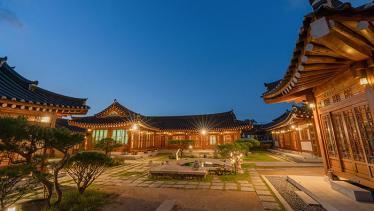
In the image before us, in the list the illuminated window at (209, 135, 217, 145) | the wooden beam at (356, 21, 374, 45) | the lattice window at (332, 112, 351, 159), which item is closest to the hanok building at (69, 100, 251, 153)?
the illuminated window at (209, 135, 217, 145)

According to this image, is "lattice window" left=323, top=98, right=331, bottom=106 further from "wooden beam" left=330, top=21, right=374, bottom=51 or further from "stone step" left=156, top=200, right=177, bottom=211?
"stone step" left=156, top=200, right=177, bottom=211

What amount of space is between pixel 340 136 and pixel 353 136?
0.62 meters

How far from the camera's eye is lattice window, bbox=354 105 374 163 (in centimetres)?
438

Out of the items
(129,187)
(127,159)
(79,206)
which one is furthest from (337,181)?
(127,159)

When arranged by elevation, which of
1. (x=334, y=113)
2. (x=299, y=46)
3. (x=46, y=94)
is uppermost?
(x=46, y=94)

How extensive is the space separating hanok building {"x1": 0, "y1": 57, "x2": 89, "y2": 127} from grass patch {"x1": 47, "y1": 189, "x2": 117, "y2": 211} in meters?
3.92

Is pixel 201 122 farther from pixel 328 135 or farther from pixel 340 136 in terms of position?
pixel 340 136

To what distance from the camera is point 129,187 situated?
7211 mm

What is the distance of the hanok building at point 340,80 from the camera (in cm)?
219

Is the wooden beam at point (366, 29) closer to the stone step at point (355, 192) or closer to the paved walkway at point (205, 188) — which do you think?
the stone step at point (355, 192)

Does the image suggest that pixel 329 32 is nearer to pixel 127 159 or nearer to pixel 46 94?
pixel 46 94

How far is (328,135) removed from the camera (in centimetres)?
624

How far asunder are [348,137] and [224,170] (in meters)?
5.86

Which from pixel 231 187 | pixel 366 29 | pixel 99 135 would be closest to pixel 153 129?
pixel 99 135
